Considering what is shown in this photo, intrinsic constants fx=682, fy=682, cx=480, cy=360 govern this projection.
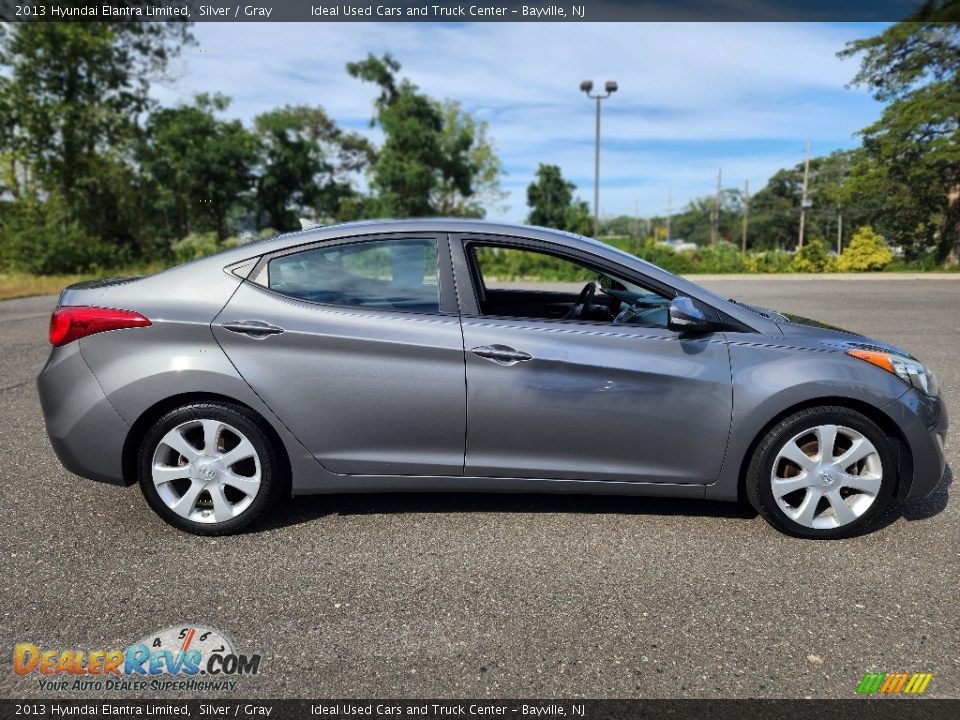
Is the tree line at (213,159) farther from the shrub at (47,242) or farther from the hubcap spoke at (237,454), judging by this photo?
the hubcap spoke at (237,454)

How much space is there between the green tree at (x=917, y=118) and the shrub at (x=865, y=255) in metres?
3.86

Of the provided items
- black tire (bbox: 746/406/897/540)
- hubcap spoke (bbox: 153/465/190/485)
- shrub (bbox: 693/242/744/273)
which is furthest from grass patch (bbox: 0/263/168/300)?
shrub (bbox: 693/242/744/273)

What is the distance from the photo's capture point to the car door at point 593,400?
10.4ft

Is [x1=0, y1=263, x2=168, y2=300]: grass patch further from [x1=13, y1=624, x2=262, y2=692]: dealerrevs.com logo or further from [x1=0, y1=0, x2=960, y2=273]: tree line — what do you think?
[x1=13, y1=624, x2=262, y2=692]: dealerrevs.com logo

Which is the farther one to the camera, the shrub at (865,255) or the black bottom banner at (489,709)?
the shrub at (865,255)

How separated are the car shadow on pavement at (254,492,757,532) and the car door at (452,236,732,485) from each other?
467 millimetres

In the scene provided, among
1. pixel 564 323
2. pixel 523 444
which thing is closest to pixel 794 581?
pixel 523 444

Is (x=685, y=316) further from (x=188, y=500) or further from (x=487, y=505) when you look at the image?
(x=188, y=500)

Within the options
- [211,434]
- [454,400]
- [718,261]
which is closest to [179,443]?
[211,434]

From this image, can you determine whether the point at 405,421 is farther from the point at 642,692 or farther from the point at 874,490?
the point at 874,490

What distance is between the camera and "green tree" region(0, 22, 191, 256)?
28406mm

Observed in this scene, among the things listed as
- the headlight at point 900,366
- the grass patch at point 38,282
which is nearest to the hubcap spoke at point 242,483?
the headlight at point 900,366

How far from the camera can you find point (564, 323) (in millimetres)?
3291

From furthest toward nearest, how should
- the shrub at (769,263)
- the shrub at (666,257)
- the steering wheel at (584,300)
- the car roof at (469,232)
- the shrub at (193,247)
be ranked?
the shrub at (193,247)
the shrub at (769,263)
the shrub at (666,257)
the steering wheel at (584,300)
the car roof at (469,232)
